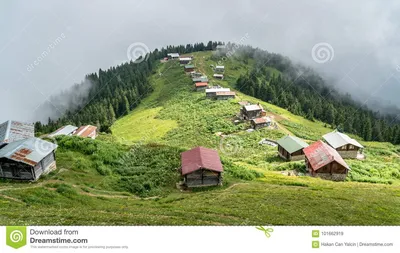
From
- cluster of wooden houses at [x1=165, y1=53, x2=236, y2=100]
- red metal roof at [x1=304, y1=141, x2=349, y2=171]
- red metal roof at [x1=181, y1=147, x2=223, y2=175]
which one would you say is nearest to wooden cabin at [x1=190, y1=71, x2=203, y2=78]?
cluster of wooden houses at [x1=165, y1=53, x2=236, y2=100]

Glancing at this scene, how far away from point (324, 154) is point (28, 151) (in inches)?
1475

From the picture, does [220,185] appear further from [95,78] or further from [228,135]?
[95,78]

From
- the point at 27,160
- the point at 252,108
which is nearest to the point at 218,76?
the point at 252,108

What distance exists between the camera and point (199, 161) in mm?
32812

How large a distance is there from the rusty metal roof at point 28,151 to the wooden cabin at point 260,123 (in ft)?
178

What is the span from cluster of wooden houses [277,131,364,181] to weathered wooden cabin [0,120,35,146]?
40473 mm

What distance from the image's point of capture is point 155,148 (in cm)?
4066

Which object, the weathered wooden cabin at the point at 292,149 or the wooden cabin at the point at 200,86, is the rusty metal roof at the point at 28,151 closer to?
the weathered wooden cabin at the point at 292,149

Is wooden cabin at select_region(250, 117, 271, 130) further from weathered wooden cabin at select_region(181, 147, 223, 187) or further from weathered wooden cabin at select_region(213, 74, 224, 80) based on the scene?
weathered wooden cabin at select_region(213, 74, 224, 80)

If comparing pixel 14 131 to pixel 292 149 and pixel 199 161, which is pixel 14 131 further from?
pixel 292 149

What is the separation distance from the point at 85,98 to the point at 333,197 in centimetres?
16518

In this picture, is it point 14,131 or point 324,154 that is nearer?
point 14,131

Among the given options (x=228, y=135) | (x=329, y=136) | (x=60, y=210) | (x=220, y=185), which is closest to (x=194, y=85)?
(x=228, y=135)

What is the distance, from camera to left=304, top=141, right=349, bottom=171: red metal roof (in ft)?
134
